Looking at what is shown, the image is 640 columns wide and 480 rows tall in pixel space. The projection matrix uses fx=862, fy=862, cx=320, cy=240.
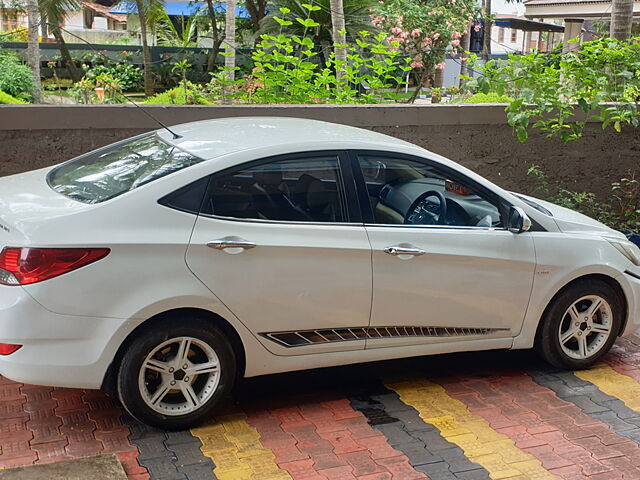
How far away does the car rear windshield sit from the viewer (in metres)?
4.65

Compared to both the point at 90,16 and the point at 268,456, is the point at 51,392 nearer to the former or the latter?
the point at 268,456

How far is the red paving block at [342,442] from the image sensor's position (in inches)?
180

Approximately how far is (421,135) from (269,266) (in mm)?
4092

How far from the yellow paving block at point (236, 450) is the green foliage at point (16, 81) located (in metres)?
11.3

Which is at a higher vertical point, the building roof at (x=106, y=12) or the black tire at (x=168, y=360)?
the building roof at (x=106, y=12)

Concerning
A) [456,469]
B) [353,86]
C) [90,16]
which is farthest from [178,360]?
[90,16]

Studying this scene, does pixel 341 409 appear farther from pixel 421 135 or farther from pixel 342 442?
pixel 421 135

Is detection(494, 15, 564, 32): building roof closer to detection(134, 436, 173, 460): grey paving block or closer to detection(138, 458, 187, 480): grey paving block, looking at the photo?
detection(134, 436, 173, 460): grey paving block

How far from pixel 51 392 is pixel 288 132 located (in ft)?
6.87

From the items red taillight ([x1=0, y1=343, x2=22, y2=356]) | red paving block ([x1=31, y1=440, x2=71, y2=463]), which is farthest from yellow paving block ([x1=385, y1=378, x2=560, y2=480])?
red taillight ([x1=0, y1=343, x2=22, y2=356])

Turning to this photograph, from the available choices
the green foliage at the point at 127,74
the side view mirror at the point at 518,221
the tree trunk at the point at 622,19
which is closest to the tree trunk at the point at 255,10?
the green foliage at the point at 127,74

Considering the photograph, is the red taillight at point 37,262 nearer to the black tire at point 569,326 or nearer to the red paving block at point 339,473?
the red paving block at point 339,473

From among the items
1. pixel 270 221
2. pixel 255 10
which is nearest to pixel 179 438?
pixel 270 221

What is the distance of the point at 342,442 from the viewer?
4648mm
